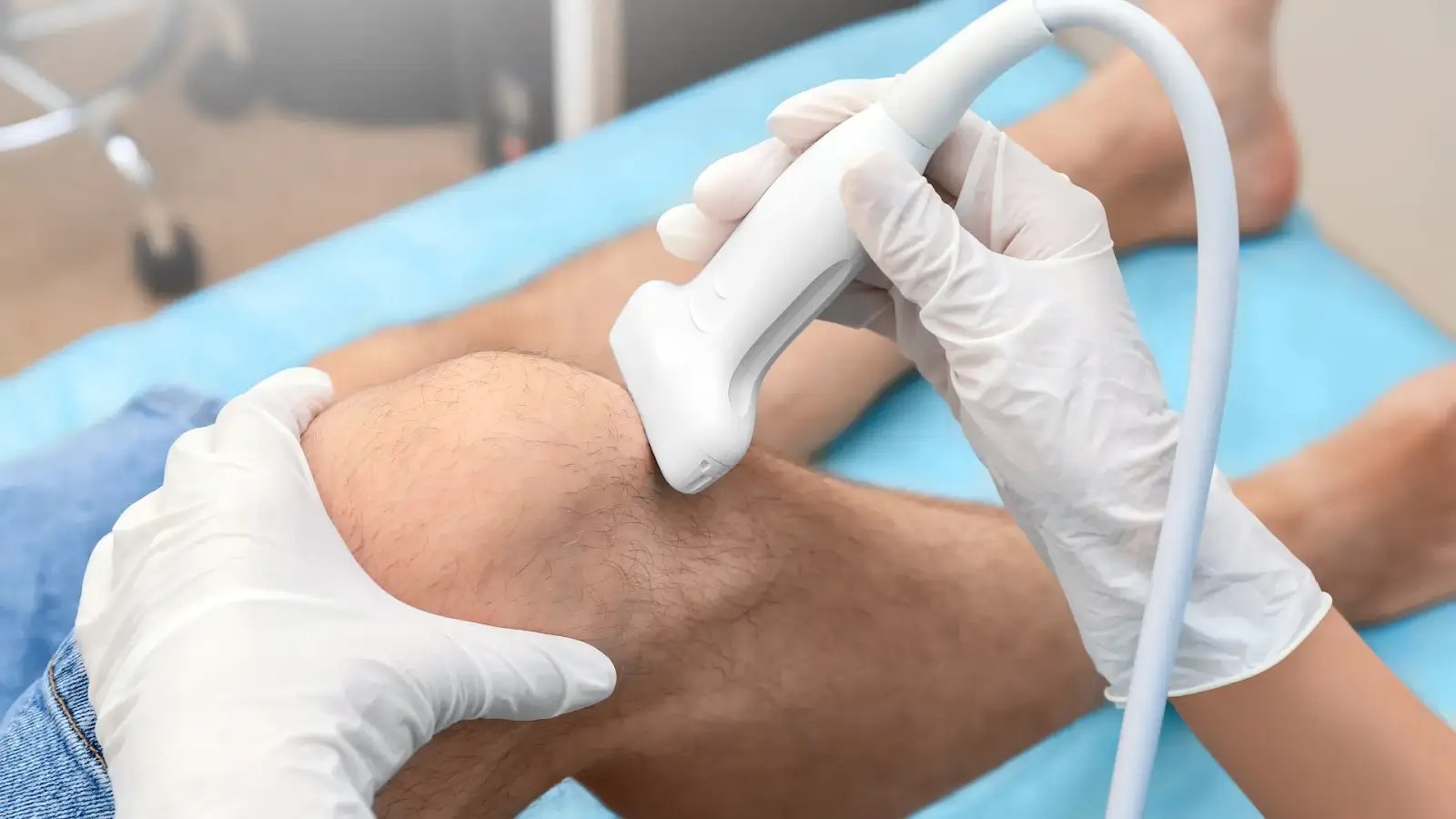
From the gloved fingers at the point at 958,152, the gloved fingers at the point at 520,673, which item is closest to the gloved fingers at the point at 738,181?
the gloved fingers at the point at 958,152

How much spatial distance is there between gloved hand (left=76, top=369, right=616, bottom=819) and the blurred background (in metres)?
0.98

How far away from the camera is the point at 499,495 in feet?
2.08

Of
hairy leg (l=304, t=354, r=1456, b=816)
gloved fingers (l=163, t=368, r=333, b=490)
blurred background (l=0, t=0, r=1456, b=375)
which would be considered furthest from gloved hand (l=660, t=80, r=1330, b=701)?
blurred background (l=0, t=0, r=1456, b=375)

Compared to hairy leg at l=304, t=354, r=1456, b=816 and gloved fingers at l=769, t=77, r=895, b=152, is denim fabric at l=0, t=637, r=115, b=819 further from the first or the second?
gloved fingers at l=769, t=77, r=895, b=152

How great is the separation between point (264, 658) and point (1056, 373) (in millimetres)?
434

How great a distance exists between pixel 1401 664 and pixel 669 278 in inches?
27.7

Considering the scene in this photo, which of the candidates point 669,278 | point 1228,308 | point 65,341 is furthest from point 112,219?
point 1228,308

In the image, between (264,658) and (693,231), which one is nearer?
(264,658)

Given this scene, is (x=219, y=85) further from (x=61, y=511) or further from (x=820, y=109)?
(x=820, y=109)

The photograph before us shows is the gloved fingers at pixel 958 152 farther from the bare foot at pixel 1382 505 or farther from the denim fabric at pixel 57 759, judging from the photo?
the denim fabric at pixel 57 759

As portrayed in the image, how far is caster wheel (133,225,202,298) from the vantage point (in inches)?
68.6

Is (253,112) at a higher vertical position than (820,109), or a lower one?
lower

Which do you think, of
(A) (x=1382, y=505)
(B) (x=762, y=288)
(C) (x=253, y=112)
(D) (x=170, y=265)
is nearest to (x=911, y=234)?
(B) (x=762, y=288)

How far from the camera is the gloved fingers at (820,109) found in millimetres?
651
